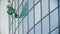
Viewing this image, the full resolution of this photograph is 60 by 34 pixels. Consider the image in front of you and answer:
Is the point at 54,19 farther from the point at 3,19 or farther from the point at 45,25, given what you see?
the point at 3,19

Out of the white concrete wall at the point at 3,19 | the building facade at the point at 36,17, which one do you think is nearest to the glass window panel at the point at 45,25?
the building facade at the point at 36,17

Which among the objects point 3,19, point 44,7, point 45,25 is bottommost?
point 3,19

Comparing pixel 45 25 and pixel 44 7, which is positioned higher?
pixel 44 7

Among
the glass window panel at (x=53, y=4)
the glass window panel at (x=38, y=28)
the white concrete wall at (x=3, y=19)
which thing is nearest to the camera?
the glass window panel at (x=53, y=4)

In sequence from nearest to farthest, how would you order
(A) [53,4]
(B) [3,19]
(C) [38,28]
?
1. (A) [53,4]
2. (C) [38,28]
3. (B) [3,19]

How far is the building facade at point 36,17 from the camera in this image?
1264 mm

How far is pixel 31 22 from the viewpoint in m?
1.46

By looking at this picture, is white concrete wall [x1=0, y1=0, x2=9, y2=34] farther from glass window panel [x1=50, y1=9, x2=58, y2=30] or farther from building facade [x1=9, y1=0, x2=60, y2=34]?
glass window panel [x1=50, y1=9, x2=58, y2=30]

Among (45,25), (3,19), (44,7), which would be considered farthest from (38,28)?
(3,19)

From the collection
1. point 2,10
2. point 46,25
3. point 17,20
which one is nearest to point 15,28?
point 17,20

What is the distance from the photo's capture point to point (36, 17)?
140cm

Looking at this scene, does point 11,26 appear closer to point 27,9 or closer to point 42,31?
point 27,9

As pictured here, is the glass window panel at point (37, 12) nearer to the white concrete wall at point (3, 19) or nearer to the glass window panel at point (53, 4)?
the glass window panel at point (53, 4)

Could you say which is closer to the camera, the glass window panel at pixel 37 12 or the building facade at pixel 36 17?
the building facade at pixel 36 17
